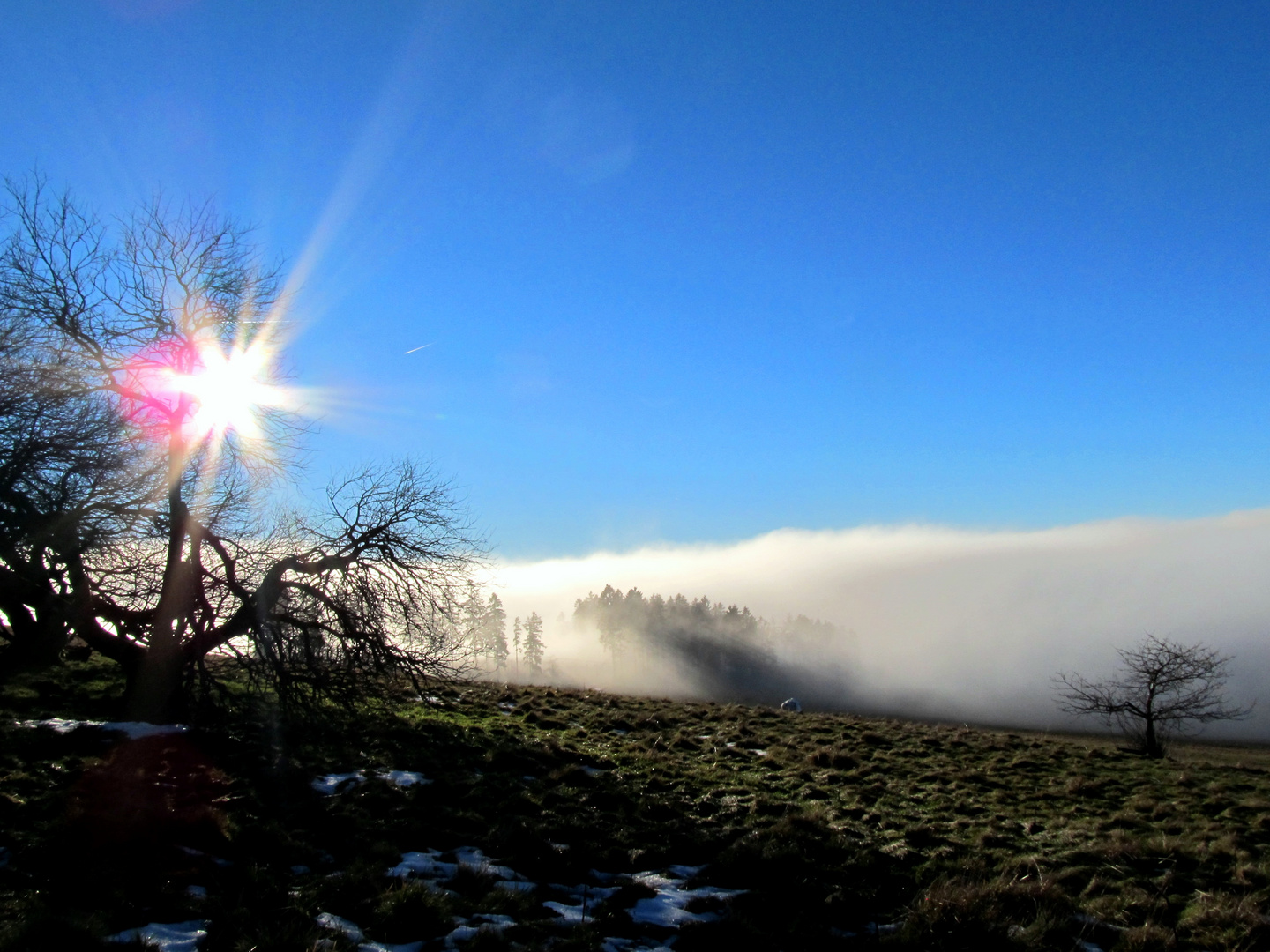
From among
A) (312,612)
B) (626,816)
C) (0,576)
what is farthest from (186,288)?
(626,816)

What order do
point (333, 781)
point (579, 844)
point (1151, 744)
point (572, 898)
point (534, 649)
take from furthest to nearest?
point (534, 649), point (1151, 744), point (333, 781), point (579, 844), point (572, 898)

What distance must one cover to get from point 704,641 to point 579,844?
113m

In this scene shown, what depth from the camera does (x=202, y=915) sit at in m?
6.73

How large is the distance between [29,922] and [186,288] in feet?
44.1

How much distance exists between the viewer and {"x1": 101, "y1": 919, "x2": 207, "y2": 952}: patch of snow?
19.5ft

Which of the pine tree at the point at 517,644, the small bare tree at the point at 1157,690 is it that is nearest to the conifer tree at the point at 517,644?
the pine tree at the point at 517,644

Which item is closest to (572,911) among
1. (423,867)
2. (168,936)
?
(423,867)

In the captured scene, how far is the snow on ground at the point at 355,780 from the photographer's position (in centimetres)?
1189

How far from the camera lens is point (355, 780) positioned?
12469mm

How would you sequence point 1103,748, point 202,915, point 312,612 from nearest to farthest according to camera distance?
point 202,915, point 312,612, point 1103,748

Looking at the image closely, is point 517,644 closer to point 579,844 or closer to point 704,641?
point 704,641

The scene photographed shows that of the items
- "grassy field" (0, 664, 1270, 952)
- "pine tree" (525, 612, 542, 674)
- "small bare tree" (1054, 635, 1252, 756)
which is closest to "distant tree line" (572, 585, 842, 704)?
"pine tree" (525, 612, 542, 674)

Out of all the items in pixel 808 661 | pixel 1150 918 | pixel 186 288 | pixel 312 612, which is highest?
pixel 186 288

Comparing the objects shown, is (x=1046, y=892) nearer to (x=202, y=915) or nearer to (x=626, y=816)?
(x=626, y=816)
